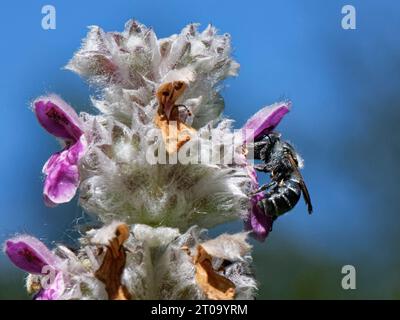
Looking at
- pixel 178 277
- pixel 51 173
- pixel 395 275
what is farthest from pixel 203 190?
pixel 395 275

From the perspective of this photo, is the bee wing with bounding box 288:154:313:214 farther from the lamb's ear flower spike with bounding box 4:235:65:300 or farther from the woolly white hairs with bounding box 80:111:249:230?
the lamb's ear flower spike with bounding box 4:235:65:300

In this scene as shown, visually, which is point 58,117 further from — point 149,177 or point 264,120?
point 264,120

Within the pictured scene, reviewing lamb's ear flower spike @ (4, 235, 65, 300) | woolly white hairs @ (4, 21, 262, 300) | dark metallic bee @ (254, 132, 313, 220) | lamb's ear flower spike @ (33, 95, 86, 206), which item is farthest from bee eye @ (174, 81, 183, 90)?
lamb's ear flower spike @ (4, 235, 65, 300)

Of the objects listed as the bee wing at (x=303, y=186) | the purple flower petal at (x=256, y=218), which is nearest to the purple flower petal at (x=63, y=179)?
the purple flower petal at (x=256, y=218)

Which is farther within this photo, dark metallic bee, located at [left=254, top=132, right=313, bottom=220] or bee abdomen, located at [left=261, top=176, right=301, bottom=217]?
dark metallic bee, located at [left=254, top=132, right=313, bottom=220]

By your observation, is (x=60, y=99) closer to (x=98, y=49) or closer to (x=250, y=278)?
(x=98, y=49)

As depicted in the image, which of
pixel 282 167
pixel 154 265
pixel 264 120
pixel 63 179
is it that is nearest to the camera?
pixel 154 265

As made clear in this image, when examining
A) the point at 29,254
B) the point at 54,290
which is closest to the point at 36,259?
the point at 29,254
